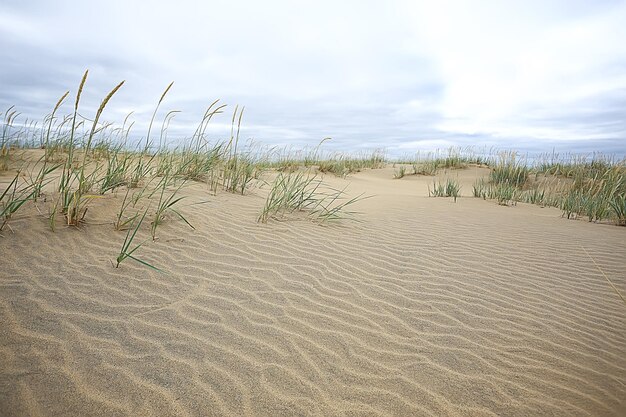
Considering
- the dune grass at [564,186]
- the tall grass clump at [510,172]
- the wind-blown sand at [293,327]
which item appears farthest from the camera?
the tall grass clump at [510,172]

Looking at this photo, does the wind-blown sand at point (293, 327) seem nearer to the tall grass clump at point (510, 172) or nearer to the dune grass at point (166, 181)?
the dune grass at point (166, 181)

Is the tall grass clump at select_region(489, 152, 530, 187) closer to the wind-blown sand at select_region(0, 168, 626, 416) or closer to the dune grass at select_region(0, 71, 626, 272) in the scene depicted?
the dune grass at select_region(0, 71, 626, 272)

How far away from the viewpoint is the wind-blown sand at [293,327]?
5.49 ft

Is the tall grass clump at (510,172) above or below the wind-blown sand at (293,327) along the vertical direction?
above

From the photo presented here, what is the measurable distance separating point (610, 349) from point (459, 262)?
1.45 meters

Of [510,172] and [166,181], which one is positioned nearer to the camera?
[166,181]

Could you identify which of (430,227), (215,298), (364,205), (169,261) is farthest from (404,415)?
(364,205)

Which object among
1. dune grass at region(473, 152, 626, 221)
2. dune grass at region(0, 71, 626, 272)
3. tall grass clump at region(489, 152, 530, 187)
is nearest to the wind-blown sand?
dune grass at region(0, 71, 626, 272)

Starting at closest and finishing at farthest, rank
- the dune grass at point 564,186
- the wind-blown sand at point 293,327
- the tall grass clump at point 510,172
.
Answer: the wind-blown sand at point 293,327 → the dune grass at point 564,186 → the tall grass clump at point 510,172

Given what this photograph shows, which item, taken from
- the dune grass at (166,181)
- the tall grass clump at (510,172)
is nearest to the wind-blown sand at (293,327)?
the dune grass at (166,181)

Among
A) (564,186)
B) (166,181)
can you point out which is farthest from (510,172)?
(166,181)

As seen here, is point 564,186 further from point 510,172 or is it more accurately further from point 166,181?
point 166,181

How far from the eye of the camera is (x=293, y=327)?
2.22m

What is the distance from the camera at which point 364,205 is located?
21.7 ft
